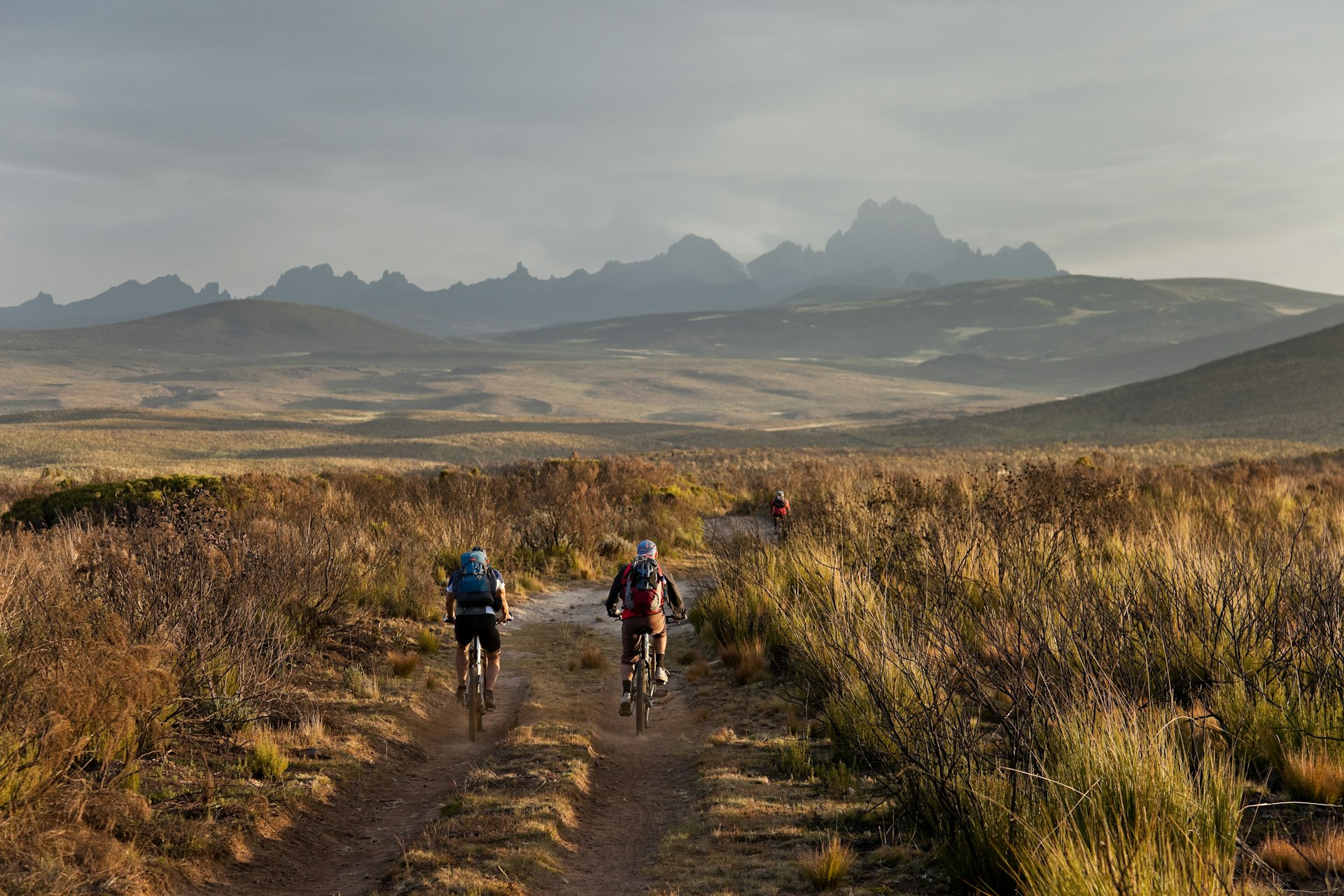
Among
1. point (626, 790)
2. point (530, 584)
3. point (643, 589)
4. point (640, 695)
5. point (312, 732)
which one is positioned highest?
point (643, 589)

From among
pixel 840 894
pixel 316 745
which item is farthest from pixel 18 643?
pixel 840 894

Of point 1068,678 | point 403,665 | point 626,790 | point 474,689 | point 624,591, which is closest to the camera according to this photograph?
point 1068,678

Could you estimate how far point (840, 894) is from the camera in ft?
15.4

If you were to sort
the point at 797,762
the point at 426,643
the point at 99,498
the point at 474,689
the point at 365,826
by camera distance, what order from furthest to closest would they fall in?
the point at 99,498 < the point at 426,643 < the point at 474,689 < the point at 797,762 < the point at 365,826

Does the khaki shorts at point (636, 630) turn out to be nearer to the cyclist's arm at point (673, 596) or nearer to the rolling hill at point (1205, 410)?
the cyclist's arm at point (673, 596)

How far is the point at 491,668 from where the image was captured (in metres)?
8.59

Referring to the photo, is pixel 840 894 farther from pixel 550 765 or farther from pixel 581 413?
pixel 581 413

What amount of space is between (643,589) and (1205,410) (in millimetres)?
90142

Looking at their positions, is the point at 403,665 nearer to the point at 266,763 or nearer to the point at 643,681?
the point at 643,681

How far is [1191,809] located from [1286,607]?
4117mm

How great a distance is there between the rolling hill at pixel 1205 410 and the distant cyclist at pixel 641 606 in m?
69.2

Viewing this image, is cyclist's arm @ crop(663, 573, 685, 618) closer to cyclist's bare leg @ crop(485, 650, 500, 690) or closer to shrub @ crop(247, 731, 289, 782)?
cyclist's bare leg @ crop(485, 650, 500, 690)

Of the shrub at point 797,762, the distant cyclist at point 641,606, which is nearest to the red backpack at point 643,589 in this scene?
the distant cyclist at point 641,606

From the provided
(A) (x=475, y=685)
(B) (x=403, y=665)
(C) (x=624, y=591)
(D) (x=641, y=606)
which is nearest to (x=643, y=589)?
(D) (x=641, y=606)
